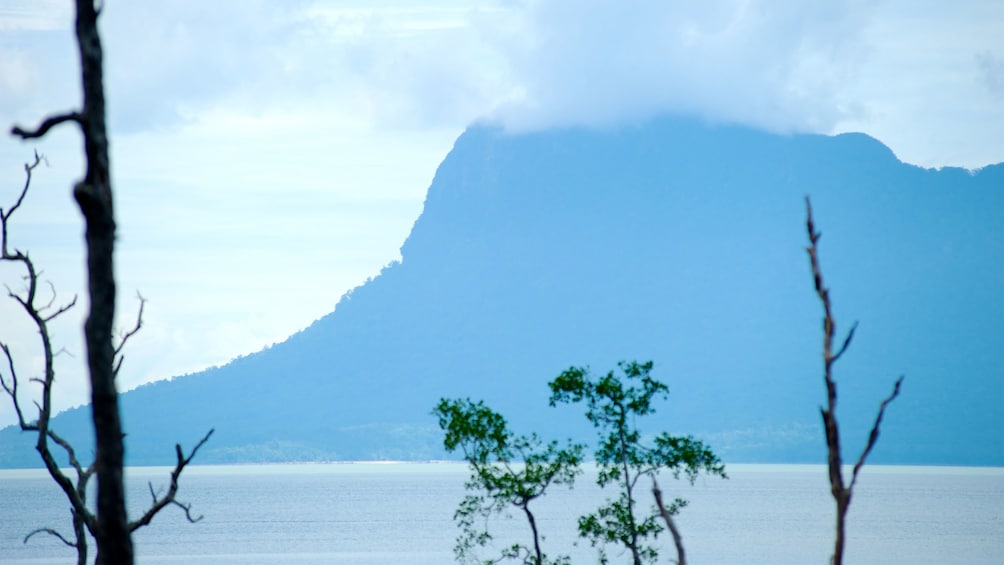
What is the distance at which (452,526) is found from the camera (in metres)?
113

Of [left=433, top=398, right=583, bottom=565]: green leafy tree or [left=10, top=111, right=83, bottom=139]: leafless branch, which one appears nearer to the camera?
[left=10, top=111, right=83, bottom=139]: leafless branch

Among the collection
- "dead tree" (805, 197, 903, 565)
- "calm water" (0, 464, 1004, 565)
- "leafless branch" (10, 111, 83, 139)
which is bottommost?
"calm water" (0, 464, 1004, 565)

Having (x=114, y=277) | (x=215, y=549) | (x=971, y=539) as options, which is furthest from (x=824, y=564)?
(x=114, y=277)

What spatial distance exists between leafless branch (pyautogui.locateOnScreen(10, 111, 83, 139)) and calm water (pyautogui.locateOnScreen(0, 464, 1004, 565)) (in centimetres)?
7164

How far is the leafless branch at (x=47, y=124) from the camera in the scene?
6.56 meters

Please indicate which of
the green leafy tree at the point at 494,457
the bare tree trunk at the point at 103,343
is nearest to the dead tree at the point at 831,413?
the bare tree trunk at the point at 103,343

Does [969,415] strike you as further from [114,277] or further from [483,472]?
[114,277]

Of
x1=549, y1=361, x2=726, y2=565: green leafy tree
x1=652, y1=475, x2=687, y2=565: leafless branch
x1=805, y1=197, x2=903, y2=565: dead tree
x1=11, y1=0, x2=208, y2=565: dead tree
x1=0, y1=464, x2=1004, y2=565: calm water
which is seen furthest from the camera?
x1=0, y1=464, x2=1004, y2=565: calm water

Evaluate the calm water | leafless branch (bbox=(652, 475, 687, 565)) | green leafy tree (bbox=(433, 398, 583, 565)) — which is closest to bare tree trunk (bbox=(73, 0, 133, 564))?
leafless branch (bbox=(652, 475, 687, 565))

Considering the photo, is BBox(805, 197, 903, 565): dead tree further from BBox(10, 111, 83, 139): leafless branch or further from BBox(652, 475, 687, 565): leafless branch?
BBox(10, 111, 83, 139): leafless branch

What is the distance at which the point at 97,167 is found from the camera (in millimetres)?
6582

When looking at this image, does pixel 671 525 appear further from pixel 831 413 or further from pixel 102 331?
pixel 102 331

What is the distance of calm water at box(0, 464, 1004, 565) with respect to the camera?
271ft

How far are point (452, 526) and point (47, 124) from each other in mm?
108802
